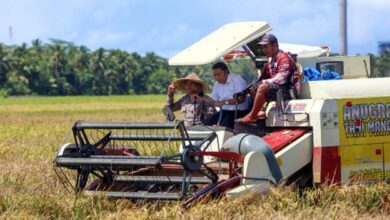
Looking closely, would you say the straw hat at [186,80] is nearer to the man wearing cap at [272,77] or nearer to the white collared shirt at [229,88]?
the white collared shirt at [229,88]

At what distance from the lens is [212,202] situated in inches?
358

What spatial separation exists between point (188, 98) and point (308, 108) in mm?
1867

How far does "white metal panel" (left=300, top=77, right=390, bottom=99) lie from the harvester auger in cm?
121

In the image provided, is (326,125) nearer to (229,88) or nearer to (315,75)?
(315,75)

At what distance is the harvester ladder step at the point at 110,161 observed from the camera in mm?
9273

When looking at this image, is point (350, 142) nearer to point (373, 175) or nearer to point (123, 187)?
point (373, 175)

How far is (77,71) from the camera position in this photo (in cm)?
11362

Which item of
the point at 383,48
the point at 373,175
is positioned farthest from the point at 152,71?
the point at 373,175

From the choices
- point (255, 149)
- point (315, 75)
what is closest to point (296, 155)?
point (255, 149)

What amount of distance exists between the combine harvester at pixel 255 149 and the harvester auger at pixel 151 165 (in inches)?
0.4

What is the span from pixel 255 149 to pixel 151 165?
3.54 feet

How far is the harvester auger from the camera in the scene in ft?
30.7

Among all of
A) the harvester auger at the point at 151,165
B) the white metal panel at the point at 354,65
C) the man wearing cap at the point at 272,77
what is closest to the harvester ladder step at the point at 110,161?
the harvester auger at the point at 151,165

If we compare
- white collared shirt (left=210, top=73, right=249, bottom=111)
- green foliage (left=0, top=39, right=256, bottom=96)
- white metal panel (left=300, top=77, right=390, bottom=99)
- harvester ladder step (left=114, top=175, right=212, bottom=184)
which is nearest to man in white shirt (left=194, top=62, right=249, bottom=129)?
white collared shirt (left=210, top=73, right=249, bottom=111)
